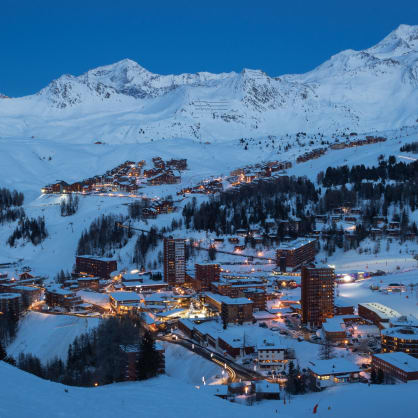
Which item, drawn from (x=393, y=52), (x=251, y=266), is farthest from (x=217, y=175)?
(x=393, y=52)

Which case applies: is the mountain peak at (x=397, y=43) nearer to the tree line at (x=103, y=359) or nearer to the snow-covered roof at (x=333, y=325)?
the snow-covered roof at (x=333, y=325)

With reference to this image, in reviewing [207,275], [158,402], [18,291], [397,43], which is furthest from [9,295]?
[397,43]

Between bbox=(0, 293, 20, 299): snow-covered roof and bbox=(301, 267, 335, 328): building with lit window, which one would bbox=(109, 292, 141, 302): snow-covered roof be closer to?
bbox=(0, 293, 20, 299): snow-covered roof

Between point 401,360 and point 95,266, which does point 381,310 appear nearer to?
point 401,360

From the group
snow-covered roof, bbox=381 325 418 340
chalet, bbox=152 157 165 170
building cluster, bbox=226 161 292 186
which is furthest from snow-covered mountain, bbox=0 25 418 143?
snow-covered roof, bbox=381 325 418 340

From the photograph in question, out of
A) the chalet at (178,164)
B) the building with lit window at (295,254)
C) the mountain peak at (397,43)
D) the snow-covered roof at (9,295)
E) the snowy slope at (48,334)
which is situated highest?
the mountain peak at (397,43)

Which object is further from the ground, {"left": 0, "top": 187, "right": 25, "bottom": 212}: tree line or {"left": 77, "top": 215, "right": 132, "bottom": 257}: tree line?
{"left": 0, "top": 187, "right": 25, "bottom": 212}: tree line

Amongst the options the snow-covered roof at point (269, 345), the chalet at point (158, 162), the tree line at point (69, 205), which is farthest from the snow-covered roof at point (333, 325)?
the chalet at point (158, 162)
